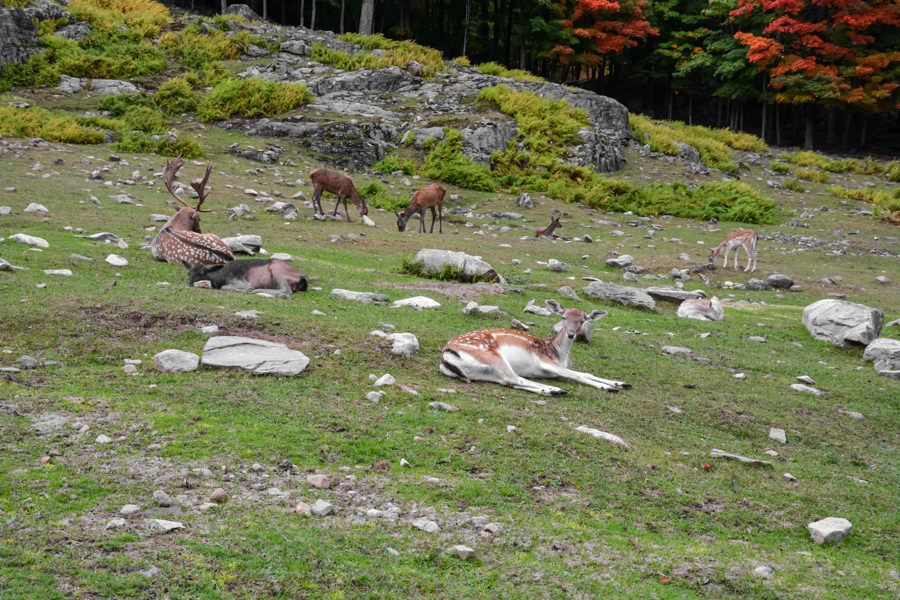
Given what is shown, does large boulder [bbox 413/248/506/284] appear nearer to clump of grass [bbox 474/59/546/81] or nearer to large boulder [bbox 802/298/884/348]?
large boulder [bbox 802/298/884/348]

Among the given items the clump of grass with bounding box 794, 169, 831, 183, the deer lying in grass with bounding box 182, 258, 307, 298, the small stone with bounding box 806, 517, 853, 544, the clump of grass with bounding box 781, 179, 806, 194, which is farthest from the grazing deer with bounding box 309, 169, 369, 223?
the clump of grass with bounding box 794, 169, 831, 183

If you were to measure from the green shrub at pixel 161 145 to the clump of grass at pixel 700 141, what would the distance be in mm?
19026

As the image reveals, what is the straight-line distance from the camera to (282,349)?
6.88 m

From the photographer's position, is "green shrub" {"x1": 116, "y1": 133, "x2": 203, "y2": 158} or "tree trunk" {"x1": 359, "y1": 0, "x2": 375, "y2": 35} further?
"tree trunk" {"x1": 359, "y1": 0, "x2": 375, "y2": 35}

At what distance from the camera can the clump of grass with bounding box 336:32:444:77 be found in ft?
99.2

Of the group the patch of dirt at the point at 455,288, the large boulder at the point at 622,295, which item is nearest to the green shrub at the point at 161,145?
the patch of dirt at the point at 455,288

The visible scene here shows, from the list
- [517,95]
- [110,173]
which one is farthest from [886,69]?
[110,173]

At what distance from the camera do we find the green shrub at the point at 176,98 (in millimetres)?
24609

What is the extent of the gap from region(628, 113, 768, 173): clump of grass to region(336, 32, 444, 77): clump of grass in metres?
9.55

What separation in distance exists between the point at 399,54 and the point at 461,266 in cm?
2134

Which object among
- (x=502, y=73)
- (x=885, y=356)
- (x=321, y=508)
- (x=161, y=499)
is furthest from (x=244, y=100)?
(x=321, y=508)

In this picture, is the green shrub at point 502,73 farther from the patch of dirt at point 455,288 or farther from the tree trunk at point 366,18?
the patch of dirt at point 455,288

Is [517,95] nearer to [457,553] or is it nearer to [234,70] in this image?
[234,70]

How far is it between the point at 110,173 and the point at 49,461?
49.9 ft
